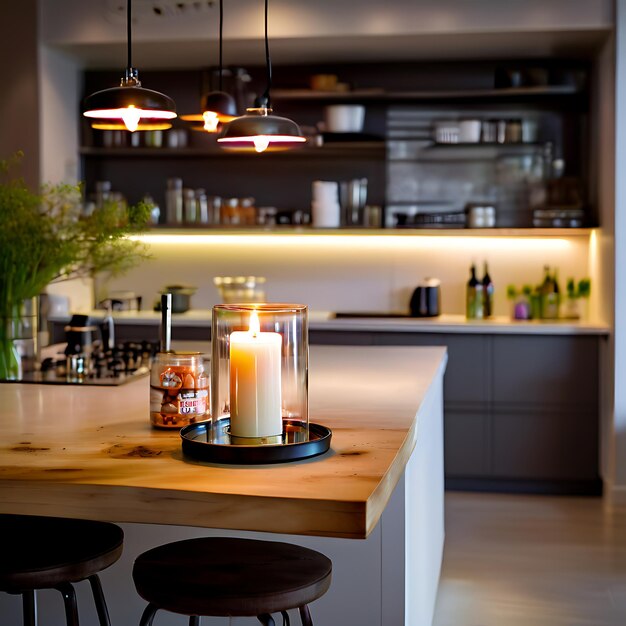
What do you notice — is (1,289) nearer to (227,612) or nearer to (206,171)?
(227,612)

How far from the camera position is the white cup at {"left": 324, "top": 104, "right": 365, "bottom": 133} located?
5.67 meters

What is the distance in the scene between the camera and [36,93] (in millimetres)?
5637

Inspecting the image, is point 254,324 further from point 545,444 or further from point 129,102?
point 545,444

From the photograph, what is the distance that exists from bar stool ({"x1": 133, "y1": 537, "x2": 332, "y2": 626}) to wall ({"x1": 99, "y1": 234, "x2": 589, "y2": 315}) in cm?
408

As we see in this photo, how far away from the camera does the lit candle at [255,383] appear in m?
1.71

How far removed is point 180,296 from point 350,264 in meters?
1.07

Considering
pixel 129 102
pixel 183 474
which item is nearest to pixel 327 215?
pixel 129 102

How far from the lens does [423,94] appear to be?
5.57m

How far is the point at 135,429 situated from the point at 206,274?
419 cm

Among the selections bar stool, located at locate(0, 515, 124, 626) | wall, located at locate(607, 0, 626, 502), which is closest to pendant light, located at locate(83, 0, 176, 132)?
bar stool, located at locate(0, 515, 124, 626)

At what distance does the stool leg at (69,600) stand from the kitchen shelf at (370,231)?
13.1 ft

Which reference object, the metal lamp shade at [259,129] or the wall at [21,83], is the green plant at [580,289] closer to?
the wall at [21,83]

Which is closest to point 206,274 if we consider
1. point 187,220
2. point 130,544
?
point 187,220

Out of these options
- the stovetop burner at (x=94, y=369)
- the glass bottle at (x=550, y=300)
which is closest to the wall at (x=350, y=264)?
the glass bottle at (x=550, y=300)
